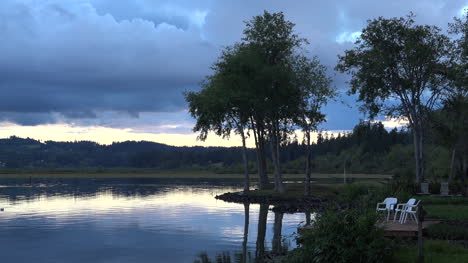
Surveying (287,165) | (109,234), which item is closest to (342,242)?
(109,234)

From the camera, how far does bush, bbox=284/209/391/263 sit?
16031 millimetres

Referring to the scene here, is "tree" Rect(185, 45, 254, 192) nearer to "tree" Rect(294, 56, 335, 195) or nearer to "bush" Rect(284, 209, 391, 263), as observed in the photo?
"tree" Rect(294, 56, 335, 195)

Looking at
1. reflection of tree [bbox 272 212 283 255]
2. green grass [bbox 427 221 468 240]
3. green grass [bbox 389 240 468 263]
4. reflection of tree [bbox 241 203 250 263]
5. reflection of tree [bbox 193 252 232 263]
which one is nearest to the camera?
green grass [bbox 389 240 468 263]

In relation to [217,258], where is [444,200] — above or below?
above

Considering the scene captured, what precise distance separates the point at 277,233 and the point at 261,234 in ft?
3.06

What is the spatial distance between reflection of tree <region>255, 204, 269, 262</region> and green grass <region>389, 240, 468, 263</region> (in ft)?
18.1

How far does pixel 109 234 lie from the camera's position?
2934cm

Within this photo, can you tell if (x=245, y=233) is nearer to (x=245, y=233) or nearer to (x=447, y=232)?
(x=245, y=233)

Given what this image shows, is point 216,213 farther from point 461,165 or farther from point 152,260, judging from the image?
point 461,165

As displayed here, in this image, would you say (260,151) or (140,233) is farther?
(260,151)

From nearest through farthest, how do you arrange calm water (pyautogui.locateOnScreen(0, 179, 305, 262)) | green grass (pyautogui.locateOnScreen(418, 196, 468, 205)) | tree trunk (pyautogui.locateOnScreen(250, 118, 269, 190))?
1. calm water (pyautogui.locateOnScreen(0, 179, 305, 262))
2. green grass (pyautogui.locateOnScreen(418, 196, 468, 205))
3. tree trunk (pyautogui.locateOnScreen(250, 118, 269, 190))

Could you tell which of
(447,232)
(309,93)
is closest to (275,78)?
(309,93)

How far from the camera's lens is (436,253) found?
1758cm

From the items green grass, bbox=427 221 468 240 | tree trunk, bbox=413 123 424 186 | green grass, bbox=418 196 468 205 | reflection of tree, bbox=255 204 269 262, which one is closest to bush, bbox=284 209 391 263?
reflection of tree, bbox=255 204 269 262
